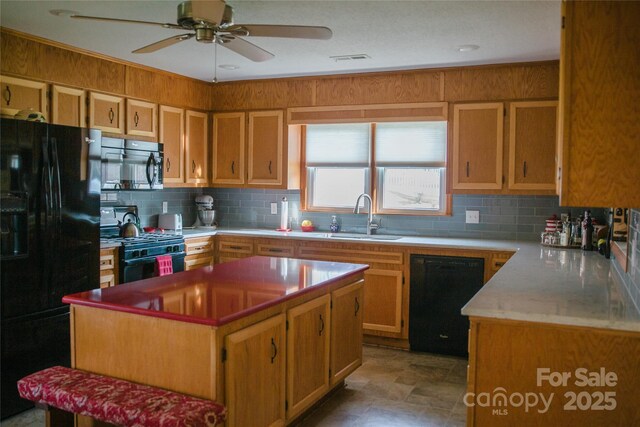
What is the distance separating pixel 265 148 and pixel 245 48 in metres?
2.49

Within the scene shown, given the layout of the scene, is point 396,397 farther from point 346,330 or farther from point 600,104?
point 600,104

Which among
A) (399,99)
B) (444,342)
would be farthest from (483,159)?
(444,342)

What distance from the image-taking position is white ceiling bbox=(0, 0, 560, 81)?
10.5 feet

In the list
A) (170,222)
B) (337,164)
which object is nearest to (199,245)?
(170,222)

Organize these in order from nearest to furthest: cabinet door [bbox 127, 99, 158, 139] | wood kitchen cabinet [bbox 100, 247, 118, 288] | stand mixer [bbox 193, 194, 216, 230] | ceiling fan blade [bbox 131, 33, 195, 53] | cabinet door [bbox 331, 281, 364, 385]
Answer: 1. ceiling fan blade [bbox 131, 33, 195, 53]
2. cabinet door [bbox 331, 281, 364, 385]
3. wood kitchen cabinet [bbox 100, 247, 118, 288]
4. cabinet door [bbox 127, 99, 158, 139]
5. stand mixer [bbox 193, 194, 216, 230]

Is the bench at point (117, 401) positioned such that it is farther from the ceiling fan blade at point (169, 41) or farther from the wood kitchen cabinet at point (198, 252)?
the wood kitchen cabinet at point (198, 252)

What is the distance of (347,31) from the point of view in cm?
369

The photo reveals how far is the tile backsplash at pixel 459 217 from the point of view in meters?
4.84

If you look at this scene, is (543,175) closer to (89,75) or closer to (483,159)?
(483,159)

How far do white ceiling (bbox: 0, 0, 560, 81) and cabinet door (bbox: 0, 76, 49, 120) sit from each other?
348mm

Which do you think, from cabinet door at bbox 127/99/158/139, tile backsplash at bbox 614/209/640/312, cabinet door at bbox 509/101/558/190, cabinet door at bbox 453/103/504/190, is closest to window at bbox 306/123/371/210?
cabinet door at bbox 453/103/504/190

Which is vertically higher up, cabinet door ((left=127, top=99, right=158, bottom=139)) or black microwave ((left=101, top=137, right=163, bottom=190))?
cabinet door ((left=127, top=99, right=158, bottom=139))

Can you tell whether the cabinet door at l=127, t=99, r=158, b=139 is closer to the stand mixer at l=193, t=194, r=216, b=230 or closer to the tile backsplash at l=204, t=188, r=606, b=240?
the stand mixer at l=193, t=194, r=216, b=230

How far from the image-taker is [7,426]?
314 centimetres
